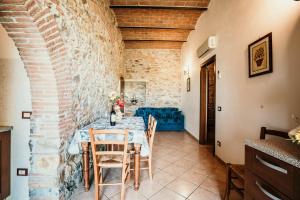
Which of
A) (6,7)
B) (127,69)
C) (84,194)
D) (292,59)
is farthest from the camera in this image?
(127,69)

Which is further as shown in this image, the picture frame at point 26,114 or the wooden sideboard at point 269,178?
the picture frame at point 26,114

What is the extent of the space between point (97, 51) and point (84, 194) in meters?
2.38

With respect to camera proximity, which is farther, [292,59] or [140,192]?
[140,192]

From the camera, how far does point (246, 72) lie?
2.37 meters

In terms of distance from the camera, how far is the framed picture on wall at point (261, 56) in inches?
73.6

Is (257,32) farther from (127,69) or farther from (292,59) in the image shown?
(127,69)

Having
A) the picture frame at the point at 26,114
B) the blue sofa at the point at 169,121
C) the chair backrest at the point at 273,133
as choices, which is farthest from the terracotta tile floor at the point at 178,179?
the blue sofa at the point at 169,121

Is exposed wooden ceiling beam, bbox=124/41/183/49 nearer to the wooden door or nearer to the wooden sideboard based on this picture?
the wooden door

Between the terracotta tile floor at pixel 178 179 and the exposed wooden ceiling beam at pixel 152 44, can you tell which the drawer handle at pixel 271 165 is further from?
the exposed wooden ceiling beam at pixel 152 44

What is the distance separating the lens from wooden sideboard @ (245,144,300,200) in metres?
0.94

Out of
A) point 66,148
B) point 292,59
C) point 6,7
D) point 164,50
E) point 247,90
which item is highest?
point 164,50

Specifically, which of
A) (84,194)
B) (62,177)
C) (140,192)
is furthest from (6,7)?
(140,192)

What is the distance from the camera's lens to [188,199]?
6.55 feet

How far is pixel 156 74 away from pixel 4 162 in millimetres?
6088
